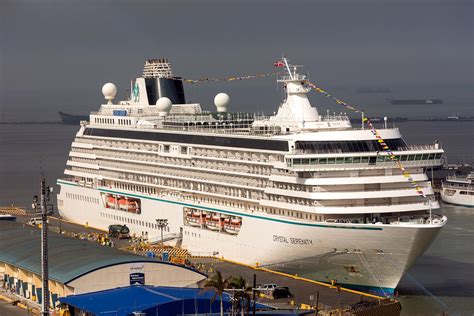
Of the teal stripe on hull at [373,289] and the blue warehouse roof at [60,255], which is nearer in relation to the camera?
the blue warehouse roof at [60,255]

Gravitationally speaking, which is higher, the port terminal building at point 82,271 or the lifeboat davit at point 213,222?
the lifeboat davit at point 213,222

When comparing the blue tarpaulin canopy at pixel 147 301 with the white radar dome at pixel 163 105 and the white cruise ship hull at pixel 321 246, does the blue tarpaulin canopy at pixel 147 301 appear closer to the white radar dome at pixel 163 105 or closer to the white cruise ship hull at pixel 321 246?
the white cruise ship hull at pixel 321 246

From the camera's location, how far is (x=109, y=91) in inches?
2753

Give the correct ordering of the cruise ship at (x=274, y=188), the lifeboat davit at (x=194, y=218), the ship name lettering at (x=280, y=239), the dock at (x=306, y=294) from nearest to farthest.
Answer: the dock at (x=306, y=294), the cruise ship at (x=274, y=188), the ship name lettering at (x=280, y=239), the lifeboat davit at (x=194, y=218)

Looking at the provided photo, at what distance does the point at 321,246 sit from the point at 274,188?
416 centimetres

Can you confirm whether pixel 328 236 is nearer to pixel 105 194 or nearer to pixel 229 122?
pixel 229 122

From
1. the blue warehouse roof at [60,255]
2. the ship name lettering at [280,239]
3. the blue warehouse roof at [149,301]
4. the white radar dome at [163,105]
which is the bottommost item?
the blue warehouse roof at [149,301]

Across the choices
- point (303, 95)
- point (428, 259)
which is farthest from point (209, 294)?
point (428, 259)

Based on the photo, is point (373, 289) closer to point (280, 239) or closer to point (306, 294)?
point (306, 294)

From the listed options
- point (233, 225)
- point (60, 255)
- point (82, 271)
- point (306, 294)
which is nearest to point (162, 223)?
point (233, 225)

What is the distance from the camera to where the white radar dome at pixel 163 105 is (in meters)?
62.2

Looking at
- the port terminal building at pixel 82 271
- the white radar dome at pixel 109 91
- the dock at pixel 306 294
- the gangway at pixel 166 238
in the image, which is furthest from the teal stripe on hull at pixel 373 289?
the white radar dome at pixel 109 91

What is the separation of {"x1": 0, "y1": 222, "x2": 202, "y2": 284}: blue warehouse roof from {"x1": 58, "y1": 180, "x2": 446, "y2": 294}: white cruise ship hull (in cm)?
628

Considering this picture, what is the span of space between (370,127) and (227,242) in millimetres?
9666
